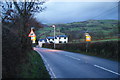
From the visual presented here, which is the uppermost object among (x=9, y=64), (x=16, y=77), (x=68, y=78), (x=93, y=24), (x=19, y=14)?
(x=93, y=24)

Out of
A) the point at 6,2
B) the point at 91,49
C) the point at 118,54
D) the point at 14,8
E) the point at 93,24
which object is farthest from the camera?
the point at 93,24

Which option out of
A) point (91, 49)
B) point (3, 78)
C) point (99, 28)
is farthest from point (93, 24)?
point (3, 78)

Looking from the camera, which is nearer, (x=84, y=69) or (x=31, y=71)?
(x=31, y=71)

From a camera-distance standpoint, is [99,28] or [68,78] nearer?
[68,78]

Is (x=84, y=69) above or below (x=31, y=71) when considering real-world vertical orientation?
below

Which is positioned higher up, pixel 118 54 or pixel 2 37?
pixel 2 37

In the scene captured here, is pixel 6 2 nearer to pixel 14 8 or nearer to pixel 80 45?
pixel 14 8

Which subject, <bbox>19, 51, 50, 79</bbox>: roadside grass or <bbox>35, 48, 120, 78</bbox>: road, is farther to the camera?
<bbox>35, 48, 120, 78</bbox>: road

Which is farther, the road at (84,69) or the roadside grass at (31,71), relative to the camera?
the road at (84,69)

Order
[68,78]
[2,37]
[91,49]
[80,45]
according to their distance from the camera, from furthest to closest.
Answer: [80,45] → [91,49] → [68,78] → [2,37]

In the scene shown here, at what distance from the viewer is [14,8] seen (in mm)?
11836

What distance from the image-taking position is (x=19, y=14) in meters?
12.1

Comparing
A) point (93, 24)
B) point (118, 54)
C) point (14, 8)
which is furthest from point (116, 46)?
point (93, 24)

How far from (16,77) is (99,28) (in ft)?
142
